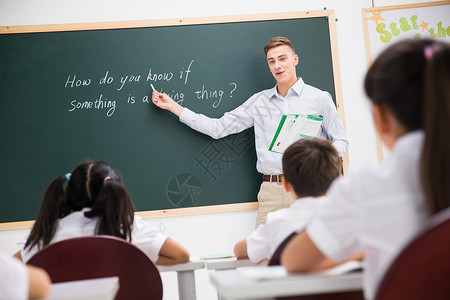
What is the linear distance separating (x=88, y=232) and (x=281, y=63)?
86.3 inches

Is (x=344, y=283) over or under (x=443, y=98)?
under

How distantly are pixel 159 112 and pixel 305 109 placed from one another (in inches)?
43.2

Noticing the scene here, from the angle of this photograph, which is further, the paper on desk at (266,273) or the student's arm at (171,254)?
the student's arm at (171,254)

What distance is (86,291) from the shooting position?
3.17ft

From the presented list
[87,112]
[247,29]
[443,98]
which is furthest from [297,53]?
[443,98]

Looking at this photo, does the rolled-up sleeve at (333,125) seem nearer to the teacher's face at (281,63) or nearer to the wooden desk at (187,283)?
the teacher's face at (281,63)

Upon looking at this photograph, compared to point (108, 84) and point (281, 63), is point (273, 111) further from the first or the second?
point (108, 84)

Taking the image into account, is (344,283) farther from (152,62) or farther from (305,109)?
(152,62)

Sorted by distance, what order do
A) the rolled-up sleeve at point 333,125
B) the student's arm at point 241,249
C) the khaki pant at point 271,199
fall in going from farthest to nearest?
the rolled-up sleeve at point 333,125, the khaki pant at point 271,199, the student's arm at point 241,249

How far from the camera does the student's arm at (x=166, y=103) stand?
3.51 meters

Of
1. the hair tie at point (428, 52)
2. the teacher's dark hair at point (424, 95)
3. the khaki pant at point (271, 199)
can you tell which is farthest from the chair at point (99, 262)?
the khaki pant at point (271, 199)

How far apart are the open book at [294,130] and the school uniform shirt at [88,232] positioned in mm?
1709

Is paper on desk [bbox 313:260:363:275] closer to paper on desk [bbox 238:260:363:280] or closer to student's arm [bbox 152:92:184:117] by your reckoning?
paper on desk [bbox 238:260:363:280]

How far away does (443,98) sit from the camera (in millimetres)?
885
